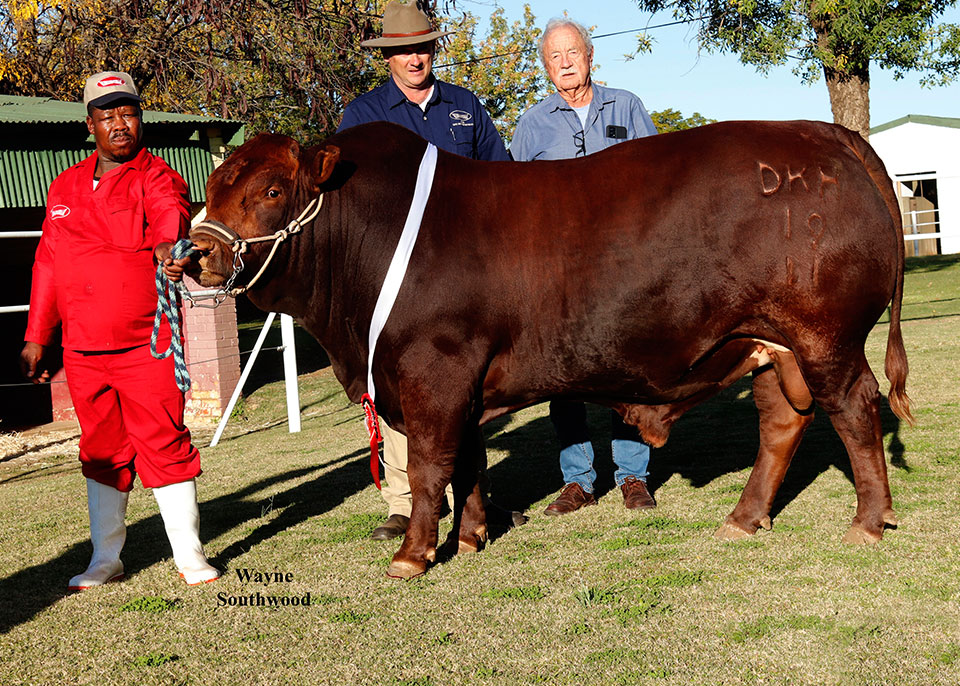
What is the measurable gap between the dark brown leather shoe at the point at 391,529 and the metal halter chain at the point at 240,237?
147 centimetres

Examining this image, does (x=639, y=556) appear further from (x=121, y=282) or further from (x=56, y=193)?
(x=56, y=193)

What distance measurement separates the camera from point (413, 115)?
4930mm

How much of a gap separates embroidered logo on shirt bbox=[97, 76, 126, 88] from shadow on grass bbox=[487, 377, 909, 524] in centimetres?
290

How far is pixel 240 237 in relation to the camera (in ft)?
12.4

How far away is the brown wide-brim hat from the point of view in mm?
4747

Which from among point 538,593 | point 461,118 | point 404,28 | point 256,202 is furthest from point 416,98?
point 538,593

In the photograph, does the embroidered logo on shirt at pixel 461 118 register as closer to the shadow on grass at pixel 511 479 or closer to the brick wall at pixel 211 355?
the shadow on grass at pixel 511 479

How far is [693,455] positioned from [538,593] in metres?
2.73

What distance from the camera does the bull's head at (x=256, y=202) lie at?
373 cm

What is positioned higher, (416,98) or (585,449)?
(416,98)

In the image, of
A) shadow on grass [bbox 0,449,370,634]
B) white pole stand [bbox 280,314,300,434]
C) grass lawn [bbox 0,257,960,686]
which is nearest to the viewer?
grass lawn [bbox 0,257,960,686]

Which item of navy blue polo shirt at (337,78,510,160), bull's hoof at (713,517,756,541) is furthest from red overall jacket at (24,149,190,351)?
bull's hoof at (713,517,756,541)

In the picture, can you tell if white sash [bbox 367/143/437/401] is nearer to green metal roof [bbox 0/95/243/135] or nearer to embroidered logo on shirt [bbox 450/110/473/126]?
embroidered logo on shirt [bbox 450/110/473/126]

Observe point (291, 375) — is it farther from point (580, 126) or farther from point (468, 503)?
point (468, 503)
